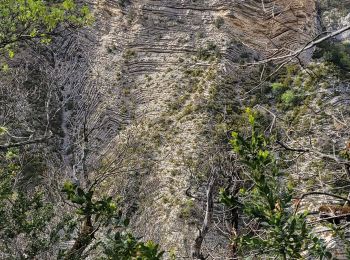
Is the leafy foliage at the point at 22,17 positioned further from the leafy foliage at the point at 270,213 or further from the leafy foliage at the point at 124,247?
the leafy foliage at the point at 270,213

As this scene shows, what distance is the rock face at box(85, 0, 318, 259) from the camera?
65.3 feet

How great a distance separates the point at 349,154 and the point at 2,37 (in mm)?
4861

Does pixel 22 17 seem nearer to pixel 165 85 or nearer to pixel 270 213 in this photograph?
pixel 270 213

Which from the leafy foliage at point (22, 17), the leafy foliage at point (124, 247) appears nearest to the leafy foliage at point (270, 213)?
the leafy foliage at point (124, 247)

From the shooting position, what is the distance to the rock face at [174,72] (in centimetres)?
1989

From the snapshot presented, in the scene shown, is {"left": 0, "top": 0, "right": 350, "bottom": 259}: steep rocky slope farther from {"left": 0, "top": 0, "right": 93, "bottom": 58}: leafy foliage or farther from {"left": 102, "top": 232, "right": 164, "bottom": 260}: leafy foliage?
{"left": 102, "top": 232, "right": 164, "bottom": 260}: leafy foliage

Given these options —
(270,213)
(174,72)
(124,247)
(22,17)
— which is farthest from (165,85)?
(270,213)

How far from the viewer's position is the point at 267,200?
3061mm

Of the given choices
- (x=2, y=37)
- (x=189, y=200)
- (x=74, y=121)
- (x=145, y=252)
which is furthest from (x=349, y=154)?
(x=74, y=121)

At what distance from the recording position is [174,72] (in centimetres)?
2639

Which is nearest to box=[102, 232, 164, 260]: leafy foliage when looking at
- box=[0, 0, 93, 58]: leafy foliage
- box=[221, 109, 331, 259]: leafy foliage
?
box=[221, 109, 331, 259]: leafy foliage

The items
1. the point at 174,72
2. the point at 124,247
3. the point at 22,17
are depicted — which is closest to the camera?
the point at 124,247

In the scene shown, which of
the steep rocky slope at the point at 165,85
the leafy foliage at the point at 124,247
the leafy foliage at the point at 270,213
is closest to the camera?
the leafy foliage at the point at 270,213

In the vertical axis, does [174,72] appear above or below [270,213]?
below
